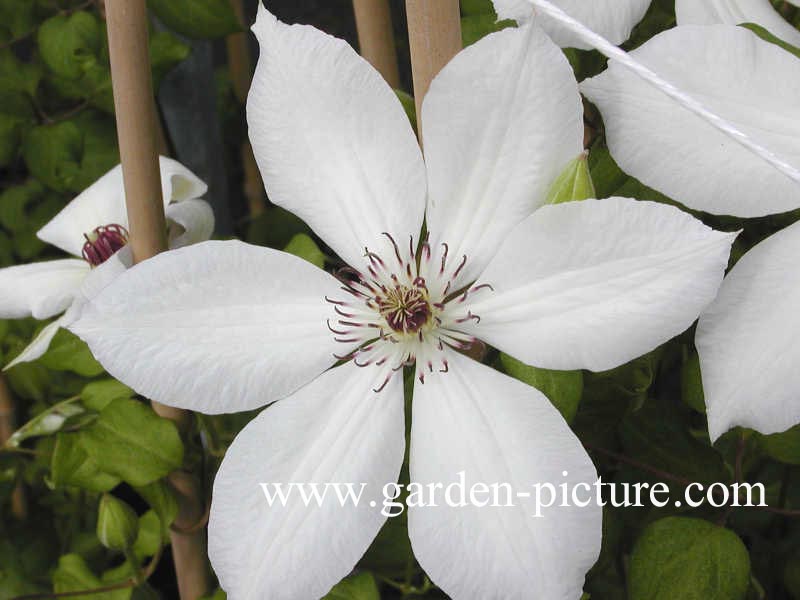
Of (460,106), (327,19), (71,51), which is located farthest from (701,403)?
(327,19)

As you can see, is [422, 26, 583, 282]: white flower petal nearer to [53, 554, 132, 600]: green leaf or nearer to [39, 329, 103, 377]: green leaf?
[39, 329, 103, 377]: green leaf

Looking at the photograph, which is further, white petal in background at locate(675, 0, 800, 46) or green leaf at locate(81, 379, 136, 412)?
green leaf at locate(81, 379, 136, 412)

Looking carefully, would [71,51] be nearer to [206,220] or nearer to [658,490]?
[206,220]

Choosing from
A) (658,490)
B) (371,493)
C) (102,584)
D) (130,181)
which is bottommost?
(102,584)

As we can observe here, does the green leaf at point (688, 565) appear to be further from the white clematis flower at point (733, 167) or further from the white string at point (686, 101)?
the white string at point (686, 101)

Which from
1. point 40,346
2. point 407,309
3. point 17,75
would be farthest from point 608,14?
point 17,75

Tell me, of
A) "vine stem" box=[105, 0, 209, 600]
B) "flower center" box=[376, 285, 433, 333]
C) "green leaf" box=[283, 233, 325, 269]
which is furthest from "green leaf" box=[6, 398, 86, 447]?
"flower center" box=[376, 285, 433, 333]

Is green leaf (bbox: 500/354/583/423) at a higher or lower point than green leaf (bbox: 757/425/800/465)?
higher
